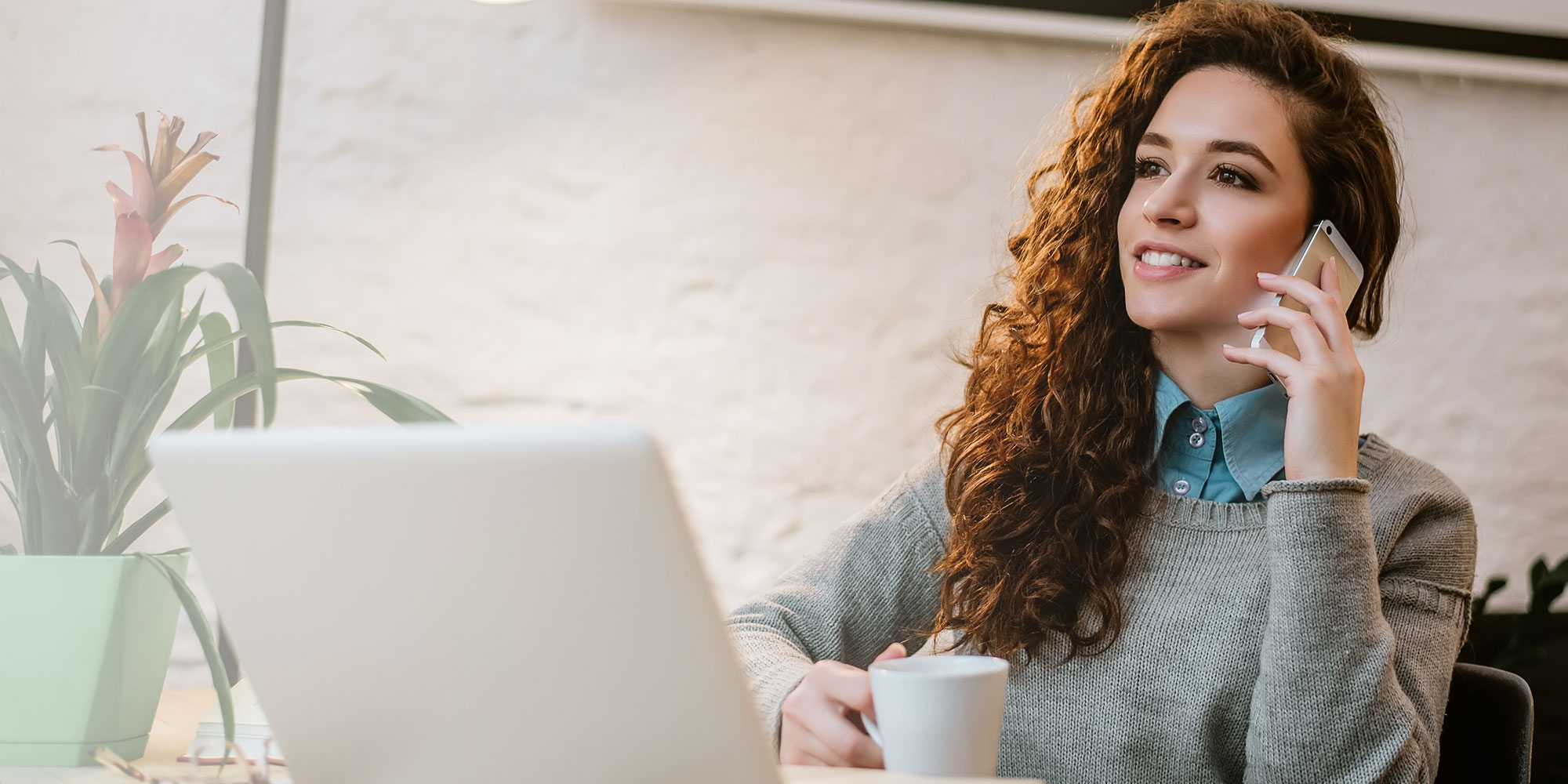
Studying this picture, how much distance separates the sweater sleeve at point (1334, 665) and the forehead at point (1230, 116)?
1.38 feet

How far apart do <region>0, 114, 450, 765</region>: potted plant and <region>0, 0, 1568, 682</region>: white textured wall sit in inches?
47.9

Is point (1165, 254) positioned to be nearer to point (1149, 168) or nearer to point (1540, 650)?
point (1149, 168)

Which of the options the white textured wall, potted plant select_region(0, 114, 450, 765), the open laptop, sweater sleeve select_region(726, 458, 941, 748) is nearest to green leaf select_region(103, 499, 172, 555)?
potted plant select_region(0, 114, 450, 765)

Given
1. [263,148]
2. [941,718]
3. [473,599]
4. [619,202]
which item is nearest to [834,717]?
[941,718]

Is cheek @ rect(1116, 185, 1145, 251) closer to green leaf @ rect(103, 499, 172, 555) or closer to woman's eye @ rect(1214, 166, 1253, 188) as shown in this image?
woman's eye @ rect(1214, 166, 1253, 188)

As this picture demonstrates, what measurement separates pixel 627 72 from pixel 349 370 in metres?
0.79

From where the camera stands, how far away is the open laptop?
1.80 feet

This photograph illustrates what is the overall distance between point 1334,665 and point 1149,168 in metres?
0.62

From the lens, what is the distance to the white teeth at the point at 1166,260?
1.35 m

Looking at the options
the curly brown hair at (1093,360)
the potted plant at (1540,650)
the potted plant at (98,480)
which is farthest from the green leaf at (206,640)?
the potted plant at (1540,650)

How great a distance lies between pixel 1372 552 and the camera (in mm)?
1147

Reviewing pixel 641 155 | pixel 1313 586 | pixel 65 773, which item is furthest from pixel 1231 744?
pixel 641 155

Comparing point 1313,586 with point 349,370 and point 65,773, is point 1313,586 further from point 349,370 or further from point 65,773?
point 349,370

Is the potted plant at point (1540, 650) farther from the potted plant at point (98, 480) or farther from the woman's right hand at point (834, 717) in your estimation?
the potted plant at point (98, 480)
